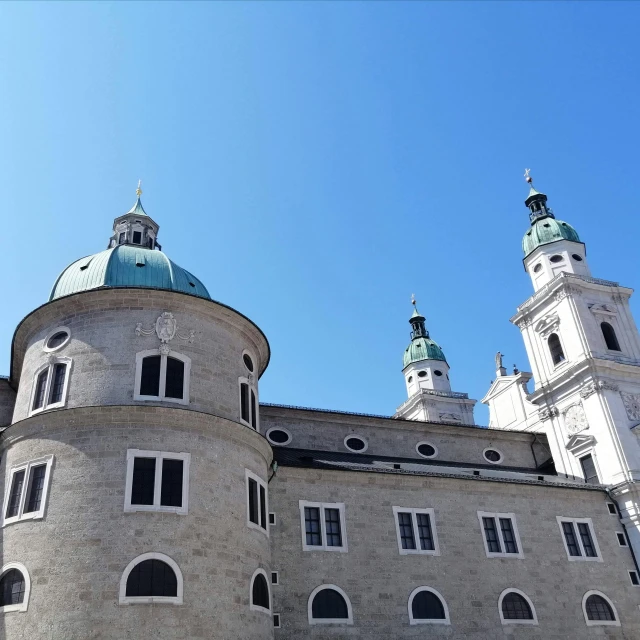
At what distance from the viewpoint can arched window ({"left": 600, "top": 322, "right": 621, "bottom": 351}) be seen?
1690 inches

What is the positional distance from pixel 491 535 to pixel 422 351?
33861 mm

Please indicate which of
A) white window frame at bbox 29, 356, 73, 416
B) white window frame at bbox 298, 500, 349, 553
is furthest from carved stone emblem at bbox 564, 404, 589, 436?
white window frame at bbox 29, 356, 73, 416

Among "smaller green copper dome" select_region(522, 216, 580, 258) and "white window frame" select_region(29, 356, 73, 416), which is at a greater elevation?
"smaller green copper dome" select_region(522, 216, 580, 258)

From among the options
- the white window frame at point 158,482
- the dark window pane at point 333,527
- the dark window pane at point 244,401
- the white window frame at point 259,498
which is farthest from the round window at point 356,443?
the white window frame at point 158,482

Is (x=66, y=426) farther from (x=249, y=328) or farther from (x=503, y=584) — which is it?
(x=503, y=584)

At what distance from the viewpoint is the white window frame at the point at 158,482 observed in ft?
68.8

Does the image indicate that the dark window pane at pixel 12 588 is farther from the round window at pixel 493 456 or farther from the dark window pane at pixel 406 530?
the round window at pixel 493 456

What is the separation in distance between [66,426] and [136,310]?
5.30 meters

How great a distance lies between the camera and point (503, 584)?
97.2 feet

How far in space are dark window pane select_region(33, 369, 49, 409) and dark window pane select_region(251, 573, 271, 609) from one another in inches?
407

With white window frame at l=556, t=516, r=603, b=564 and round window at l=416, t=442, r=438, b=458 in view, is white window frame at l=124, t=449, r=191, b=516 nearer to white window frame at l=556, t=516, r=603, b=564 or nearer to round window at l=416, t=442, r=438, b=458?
round window at l=416, t=442, r=438, b=458

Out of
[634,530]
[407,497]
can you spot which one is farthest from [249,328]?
[634,530]

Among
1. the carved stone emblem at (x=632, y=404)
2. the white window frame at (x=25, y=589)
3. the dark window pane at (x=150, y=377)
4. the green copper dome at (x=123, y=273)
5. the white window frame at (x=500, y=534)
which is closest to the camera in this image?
the white window frame at (x=25, y=589)

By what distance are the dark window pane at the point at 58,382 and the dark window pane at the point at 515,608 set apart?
21.5m
